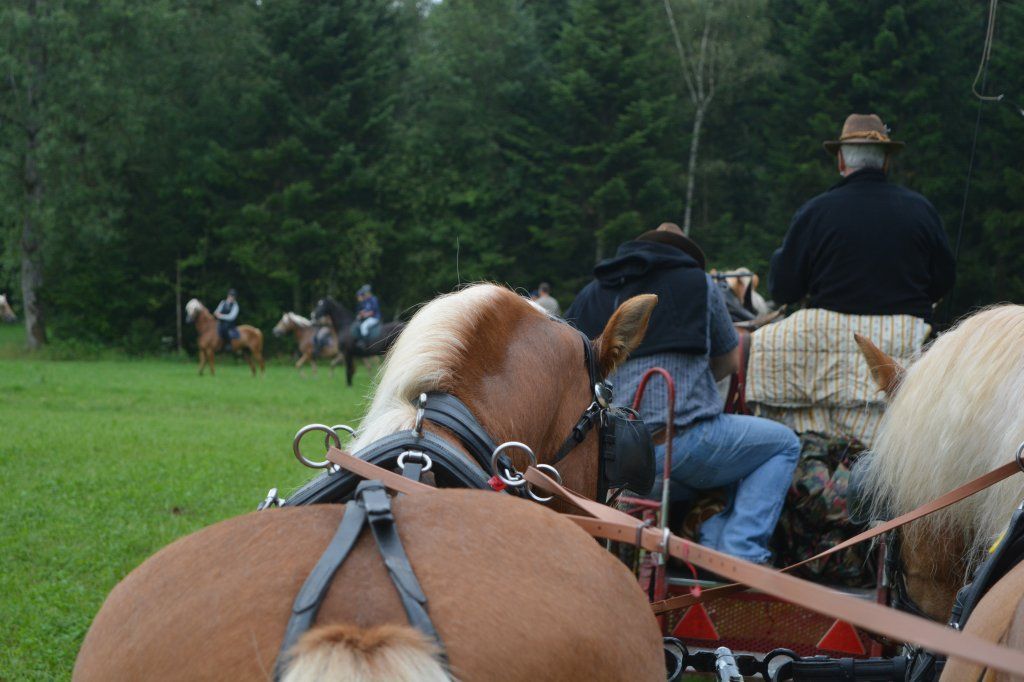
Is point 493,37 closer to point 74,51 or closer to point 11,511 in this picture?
point 74,51

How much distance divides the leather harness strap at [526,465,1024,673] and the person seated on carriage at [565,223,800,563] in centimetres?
194

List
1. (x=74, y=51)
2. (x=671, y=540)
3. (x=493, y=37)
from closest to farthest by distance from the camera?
1. (x=671, y=540)
2. (x=74, y=51)
3. (x=493, y=37)

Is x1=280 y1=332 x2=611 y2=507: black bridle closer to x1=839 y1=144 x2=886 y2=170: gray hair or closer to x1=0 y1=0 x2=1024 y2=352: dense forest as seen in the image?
x1=839 y1=144 x2=886 y2=170: gray hair

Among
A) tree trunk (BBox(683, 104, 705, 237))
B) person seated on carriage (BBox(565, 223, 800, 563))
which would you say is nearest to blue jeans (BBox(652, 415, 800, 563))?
person seated on carriage (BBox(565, 223, 800, 563))

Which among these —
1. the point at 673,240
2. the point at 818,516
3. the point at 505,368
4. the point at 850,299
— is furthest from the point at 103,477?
the point at 505,368

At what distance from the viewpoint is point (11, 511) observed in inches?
283

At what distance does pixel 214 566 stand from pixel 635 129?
34.4 metres

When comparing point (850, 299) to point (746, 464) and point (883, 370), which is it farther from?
point (883, 370)

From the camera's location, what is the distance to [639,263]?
412 cm

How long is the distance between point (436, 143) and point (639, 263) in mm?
33875

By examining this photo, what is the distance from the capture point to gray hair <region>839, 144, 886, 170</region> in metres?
4.60

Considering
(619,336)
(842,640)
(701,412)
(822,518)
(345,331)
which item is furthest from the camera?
(345,331)

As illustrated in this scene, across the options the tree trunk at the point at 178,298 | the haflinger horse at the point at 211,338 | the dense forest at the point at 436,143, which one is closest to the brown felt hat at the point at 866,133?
the haflinger horse at the point at 211,338

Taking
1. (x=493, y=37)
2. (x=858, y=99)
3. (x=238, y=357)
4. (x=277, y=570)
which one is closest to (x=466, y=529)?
(x=277, y=570)
